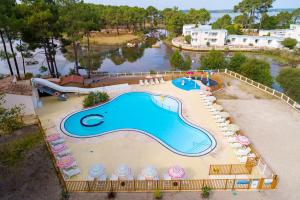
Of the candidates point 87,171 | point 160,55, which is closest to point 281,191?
point 87,171

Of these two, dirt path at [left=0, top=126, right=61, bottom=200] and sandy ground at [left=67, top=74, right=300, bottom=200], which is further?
sandy ground at [left=67, top=74, right=300, bottom=200]

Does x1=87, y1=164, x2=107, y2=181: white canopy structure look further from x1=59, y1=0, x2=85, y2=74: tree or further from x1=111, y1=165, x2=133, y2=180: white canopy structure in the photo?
x1=59, y1=0, x2=85, y2=74: tree

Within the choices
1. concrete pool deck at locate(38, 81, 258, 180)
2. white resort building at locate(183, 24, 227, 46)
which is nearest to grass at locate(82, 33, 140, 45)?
white resort building at locate(183, 24, 227, 46)

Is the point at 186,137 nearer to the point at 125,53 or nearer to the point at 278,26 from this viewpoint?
the point at 125,53

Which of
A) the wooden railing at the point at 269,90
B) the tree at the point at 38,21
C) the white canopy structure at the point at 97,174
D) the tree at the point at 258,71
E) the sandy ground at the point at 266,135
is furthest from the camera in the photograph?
the tree at the point at 258,71

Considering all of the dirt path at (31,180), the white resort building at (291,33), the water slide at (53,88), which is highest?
the white resort building at (291,33)

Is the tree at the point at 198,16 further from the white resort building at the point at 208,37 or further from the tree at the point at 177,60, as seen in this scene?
the tree at the point at 177,60

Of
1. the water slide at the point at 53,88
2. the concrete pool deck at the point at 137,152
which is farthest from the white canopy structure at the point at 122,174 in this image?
the water slide at the point at 53,88

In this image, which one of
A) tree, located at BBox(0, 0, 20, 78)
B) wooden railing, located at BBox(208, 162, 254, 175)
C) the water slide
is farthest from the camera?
the water slide
